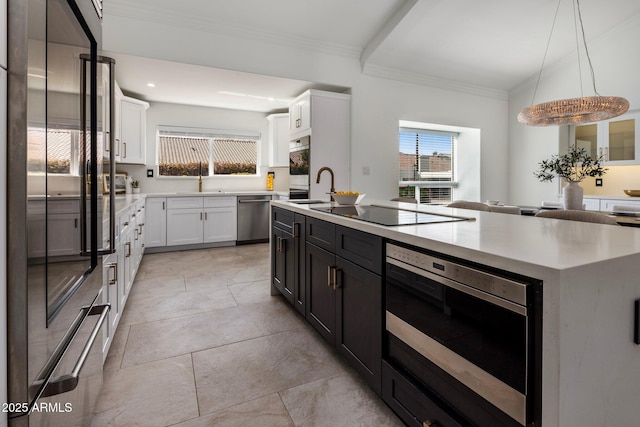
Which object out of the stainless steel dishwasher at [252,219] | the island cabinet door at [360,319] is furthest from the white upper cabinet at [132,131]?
the island cabinet door at [360,319]

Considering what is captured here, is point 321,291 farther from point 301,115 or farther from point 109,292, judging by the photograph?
point 301,115

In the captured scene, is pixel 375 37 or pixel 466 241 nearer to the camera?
pixel 466 241

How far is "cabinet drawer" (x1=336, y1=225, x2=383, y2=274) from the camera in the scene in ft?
4.95

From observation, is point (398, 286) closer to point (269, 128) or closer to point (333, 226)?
point (333, 226)

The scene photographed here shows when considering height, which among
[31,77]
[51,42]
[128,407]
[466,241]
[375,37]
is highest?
[375,37]

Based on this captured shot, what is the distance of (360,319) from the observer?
1.66m

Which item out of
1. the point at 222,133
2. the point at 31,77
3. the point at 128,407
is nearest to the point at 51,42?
the point at 31,77

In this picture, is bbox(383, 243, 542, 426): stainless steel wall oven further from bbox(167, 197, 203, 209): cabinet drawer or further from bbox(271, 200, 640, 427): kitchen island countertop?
bbox(167, 197, 203, 209): cabinet drawer

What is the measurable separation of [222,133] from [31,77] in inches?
218

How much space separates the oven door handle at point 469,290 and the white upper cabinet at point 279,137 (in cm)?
485

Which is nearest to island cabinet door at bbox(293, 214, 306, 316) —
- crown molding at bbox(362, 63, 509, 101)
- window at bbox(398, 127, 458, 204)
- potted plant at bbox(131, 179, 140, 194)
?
crown molding at bbox(362, 63, 509, 101)

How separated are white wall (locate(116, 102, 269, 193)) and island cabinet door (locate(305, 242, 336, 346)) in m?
4.24

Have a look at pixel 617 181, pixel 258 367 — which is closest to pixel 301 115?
pixel 258 367

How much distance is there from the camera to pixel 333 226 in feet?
6.28
